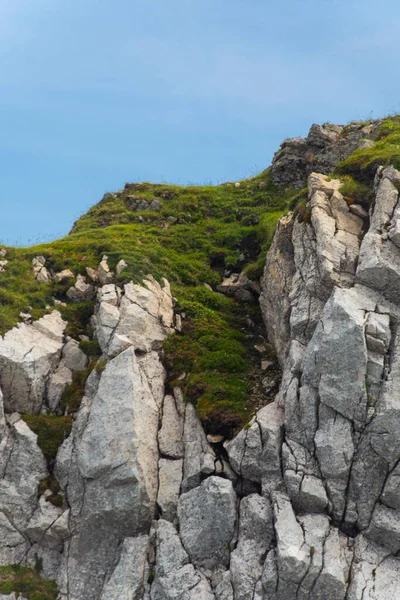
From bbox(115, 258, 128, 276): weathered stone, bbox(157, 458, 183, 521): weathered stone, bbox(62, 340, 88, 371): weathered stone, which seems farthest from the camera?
bbox(115, 258, 128, 276): weathered stone

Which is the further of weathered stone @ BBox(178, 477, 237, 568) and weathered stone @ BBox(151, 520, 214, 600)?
weathered stone @ BBox(178, 477, 237, 568)

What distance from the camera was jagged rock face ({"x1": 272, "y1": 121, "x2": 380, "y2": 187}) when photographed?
50.3 metres

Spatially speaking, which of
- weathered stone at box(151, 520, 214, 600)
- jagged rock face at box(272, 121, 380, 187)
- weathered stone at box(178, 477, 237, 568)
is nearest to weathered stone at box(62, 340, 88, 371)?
weathered stone at box(178, 477, 237, 568)

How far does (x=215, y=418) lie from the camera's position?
2938cm

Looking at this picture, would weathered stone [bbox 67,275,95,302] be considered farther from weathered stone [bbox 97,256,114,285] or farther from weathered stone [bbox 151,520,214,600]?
weathered stone [bbox 151,520,214,600]

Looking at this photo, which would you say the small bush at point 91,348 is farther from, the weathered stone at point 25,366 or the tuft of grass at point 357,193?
the tuft of grass at point 357,193

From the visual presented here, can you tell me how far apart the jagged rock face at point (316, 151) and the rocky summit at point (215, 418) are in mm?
10662

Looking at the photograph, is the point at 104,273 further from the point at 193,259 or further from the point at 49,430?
the point at 49,430

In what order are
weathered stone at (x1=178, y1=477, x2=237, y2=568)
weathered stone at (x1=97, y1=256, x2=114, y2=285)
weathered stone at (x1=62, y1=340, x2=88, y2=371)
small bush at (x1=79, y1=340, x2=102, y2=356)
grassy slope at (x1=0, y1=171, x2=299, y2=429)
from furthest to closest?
weathered stone at (x1=97, y1=256, x2=114, y2=285) < small bush at (x1=79, y1=340, x2=102, y2=356) < weathered stone at (x1=62, y1=340, x2=88, y2=371) < grassy slope at (x1=0, y1=171, x2=299, y2=429) < weathered stone at (x1=178, y1=477, x2=237, y2=568)

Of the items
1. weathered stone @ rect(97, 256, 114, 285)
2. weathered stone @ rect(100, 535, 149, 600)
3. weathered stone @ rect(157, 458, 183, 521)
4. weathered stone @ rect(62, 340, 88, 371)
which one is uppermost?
weathered stone @ rect(97, 256, 114, 285)

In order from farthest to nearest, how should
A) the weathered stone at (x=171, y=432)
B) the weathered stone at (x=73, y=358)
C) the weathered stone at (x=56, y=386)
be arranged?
the weathered stone at (x=73, y=358), the weathered stone at (x=56, y=386), the weathered stone at (x=171, y=432)

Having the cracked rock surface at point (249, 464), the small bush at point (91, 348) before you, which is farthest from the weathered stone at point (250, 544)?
the small bush at point (91, 348)

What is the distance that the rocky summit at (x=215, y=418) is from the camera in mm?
24359

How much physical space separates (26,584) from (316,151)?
41705 millimetres
